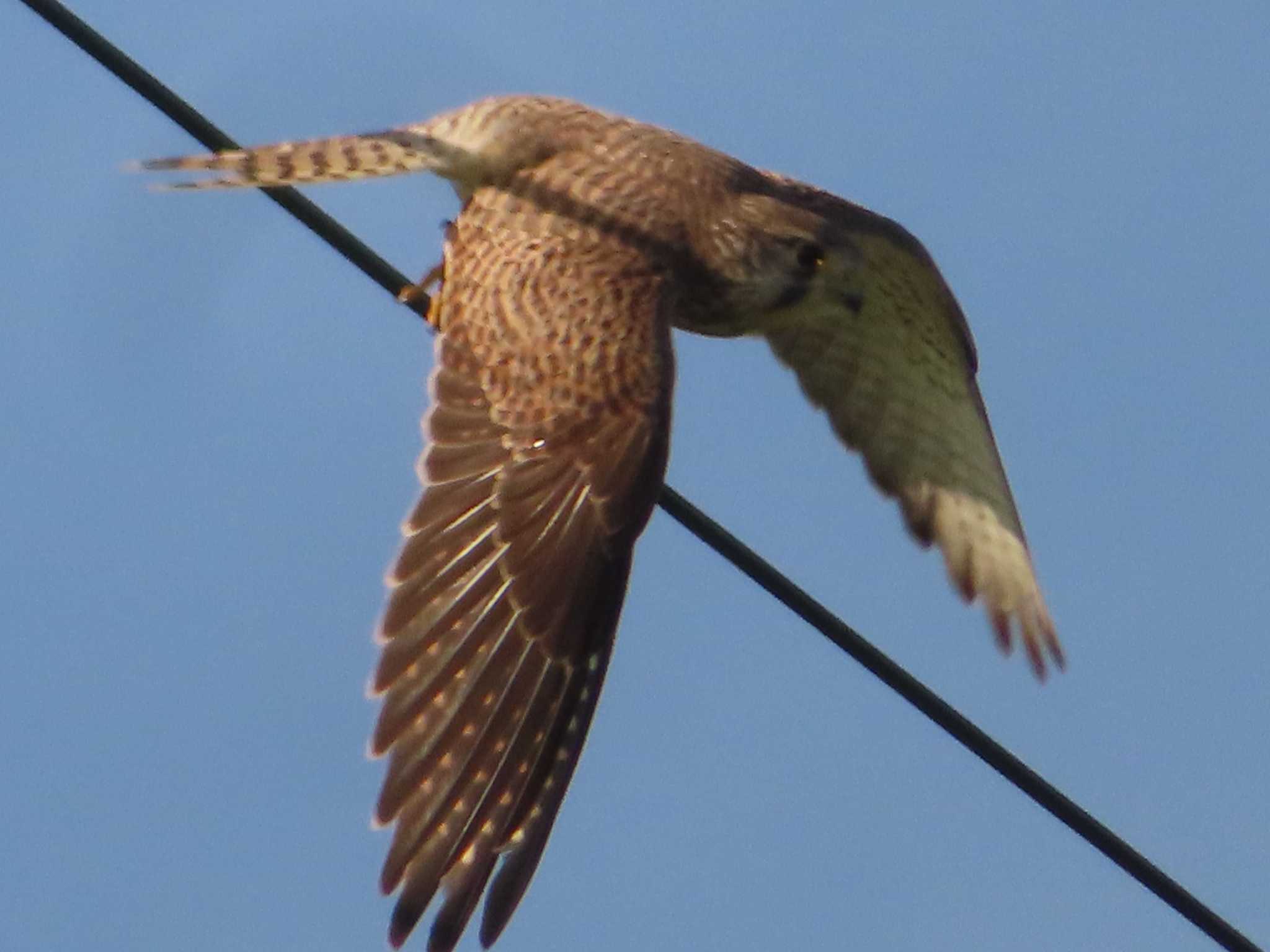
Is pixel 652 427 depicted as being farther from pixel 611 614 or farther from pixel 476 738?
pixel 476 738

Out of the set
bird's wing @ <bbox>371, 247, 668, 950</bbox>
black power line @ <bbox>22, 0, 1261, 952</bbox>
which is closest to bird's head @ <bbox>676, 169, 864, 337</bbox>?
bird's wing @ <bbox>371, 247, 668, 950</bbox>

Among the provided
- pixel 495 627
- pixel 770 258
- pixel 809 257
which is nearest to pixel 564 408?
pixel 495 627

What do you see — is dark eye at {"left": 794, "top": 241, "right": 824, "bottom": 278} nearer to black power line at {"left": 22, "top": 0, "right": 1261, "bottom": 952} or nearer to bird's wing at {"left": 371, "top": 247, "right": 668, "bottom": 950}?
bird's wing at {"left": 371, "top": 247, "right": 668, "bottom": 950}

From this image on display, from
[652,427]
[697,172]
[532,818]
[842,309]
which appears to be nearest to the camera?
[532,818]

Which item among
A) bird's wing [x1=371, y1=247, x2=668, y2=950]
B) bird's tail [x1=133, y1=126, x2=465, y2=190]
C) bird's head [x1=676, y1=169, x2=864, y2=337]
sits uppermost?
bird's head [x1=676, y1=169, x2=864, y2=337]

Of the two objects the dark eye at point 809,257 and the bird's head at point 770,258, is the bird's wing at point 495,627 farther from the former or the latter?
the dark eye at point 809,257

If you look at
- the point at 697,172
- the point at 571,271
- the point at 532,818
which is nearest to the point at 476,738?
the point at 532,818
